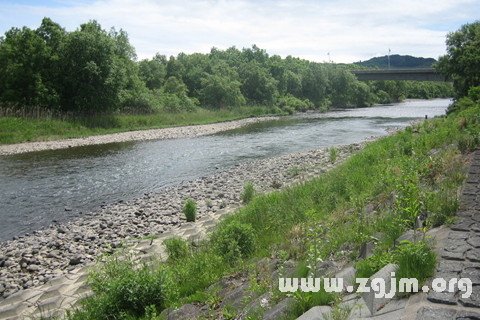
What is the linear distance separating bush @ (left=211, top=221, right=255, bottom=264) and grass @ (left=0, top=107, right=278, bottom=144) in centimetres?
3272

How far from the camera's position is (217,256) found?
8.92 m

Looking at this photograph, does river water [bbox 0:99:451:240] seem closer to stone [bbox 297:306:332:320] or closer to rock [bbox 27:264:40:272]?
rock [bbox 27:264:40:272]

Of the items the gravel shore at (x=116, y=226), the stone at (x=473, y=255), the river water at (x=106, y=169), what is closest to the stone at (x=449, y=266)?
the stone at (x=473, y=255)

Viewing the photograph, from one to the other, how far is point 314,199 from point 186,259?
4.50 metres

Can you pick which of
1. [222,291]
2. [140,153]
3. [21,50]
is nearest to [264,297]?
[222,291]

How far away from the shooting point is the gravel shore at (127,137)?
34.0m

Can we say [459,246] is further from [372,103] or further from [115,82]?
[372,103]

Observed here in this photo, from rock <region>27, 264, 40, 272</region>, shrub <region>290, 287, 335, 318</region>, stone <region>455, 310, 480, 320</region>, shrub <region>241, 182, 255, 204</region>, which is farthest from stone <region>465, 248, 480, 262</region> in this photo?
shrub <region>241, 182, 255, 204</region>

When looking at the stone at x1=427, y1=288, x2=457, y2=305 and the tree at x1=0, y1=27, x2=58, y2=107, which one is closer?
the stone at x1=427, y1=288, x2=457, y2=305

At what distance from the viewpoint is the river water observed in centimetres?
1733

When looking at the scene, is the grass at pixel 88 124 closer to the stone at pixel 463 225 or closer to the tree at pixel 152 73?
the tree at pixel 152 73

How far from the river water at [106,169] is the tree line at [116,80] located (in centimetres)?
1221

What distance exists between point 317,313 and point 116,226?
1038 centimetres

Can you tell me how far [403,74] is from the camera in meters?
95.6
